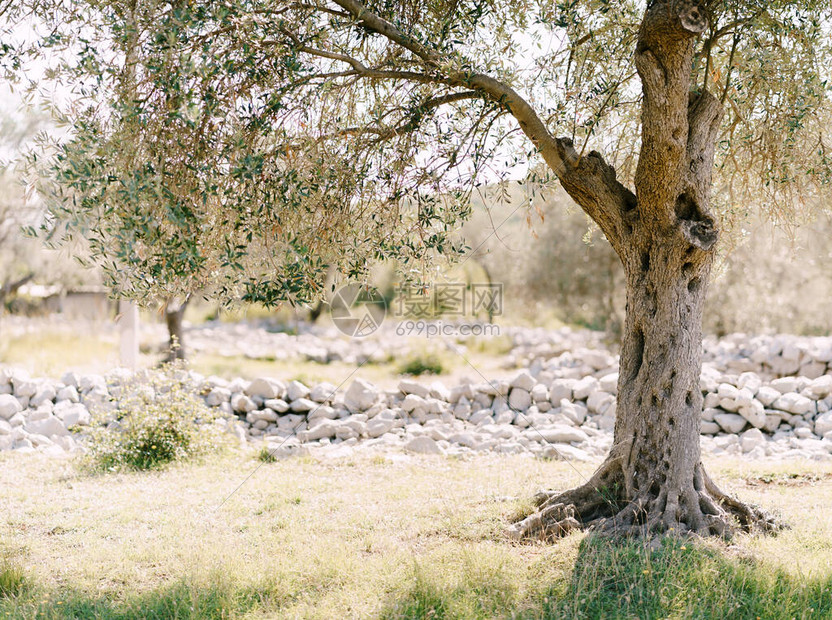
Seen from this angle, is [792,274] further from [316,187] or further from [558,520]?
[316,187]

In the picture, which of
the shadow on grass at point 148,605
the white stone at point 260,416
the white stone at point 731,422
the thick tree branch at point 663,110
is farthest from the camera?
the white stone at point 260,416

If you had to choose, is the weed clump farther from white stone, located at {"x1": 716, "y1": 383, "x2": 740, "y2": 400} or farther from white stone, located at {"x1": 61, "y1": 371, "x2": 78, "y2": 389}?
white stone, located at {"x1": 716, "y1": 383, "x2": 740, "y2": 400}

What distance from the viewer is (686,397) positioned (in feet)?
17.5

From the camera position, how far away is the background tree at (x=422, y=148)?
14.5 feet

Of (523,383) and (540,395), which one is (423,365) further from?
(540,395)

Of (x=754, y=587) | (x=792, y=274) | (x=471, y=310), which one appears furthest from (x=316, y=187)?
(x=471, y=310)

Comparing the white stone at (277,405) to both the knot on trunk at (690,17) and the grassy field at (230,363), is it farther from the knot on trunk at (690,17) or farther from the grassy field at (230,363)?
the knot on trunk at (690,17)

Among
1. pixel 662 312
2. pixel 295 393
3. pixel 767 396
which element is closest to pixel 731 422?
pixel 767 396

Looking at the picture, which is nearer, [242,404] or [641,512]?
[641,512]

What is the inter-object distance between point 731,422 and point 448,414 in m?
4.32

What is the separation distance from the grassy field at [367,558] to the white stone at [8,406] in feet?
11.7

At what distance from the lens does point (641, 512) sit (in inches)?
207

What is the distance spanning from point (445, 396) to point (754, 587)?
24.4 feet

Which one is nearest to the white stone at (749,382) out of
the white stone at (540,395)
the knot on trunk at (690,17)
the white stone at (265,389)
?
the white stone at (540,395)
